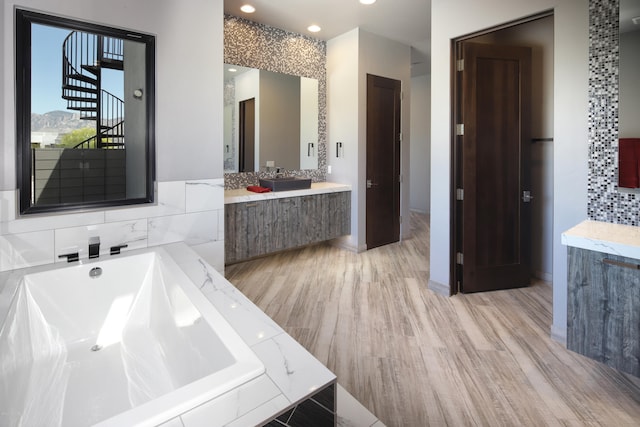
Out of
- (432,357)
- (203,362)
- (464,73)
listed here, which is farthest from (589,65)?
(203,362)

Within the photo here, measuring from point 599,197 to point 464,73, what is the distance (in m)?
1.49

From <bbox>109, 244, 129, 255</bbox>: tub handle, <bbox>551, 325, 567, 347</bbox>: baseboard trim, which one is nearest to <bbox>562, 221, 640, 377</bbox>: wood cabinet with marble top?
<bbox>551, 325, 567, 347</bbox>: baseboard trim

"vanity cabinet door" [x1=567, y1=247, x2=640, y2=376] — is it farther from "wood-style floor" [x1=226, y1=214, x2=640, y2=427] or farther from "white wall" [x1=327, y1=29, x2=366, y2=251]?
"white wall" [x1=327, y1=29, x2=366, y2=251]

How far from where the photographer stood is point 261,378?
1.15 meters

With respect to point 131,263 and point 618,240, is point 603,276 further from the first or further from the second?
point 131,263

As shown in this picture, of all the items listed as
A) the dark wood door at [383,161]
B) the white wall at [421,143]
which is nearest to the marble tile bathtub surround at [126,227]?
the dark wood door at [383,161]

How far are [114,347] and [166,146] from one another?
1.35 meters

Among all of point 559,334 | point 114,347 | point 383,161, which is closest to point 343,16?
point 383,161

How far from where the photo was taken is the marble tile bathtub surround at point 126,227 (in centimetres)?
208

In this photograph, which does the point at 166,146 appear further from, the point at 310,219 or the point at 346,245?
the point at 346,245

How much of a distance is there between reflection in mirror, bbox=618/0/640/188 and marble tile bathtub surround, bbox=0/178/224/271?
2.70m

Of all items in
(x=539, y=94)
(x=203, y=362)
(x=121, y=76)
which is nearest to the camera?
(x=203, y=362)

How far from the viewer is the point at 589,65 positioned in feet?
7.45

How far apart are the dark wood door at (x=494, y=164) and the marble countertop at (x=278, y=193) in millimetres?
1749
